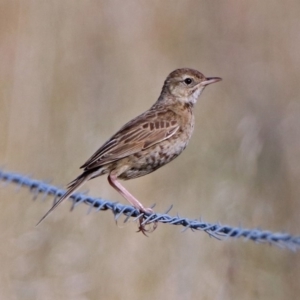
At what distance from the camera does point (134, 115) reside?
28.7 ft

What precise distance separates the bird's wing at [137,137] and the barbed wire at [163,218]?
67 centimetres

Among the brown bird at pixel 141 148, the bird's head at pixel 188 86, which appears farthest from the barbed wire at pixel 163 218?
the bird's head at pixel 188 86

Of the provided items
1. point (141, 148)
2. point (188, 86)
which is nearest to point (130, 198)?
point (141, 148)

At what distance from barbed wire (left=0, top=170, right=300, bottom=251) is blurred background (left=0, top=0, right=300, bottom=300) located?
71.5 inches

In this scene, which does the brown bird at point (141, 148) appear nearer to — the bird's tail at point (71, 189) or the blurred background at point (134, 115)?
the bird's tail at point (71, 189)

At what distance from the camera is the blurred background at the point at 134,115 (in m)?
7.38

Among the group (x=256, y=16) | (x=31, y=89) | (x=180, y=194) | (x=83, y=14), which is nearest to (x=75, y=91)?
(x=31, y=89)

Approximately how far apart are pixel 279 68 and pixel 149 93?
5.32 ft

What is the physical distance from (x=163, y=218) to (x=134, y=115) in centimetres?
389

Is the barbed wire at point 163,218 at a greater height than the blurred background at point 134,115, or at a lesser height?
lesser

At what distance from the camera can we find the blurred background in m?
7.38

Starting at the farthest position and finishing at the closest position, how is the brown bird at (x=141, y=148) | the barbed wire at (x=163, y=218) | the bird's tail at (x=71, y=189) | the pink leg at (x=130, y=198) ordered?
1. the brown bird at (x=141, y=148)
2. the pink leg at (x=130, y=198)
3. the bird's tail at (x=71, y=189)
4. the barbed wire at (x=163, y=218)

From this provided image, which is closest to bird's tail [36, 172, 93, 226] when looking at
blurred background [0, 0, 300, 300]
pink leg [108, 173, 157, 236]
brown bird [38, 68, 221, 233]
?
brown bird [38, 68, 221, 233]

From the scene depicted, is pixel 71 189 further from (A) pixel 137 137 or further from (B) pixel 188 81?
(B) pixel 188 81
